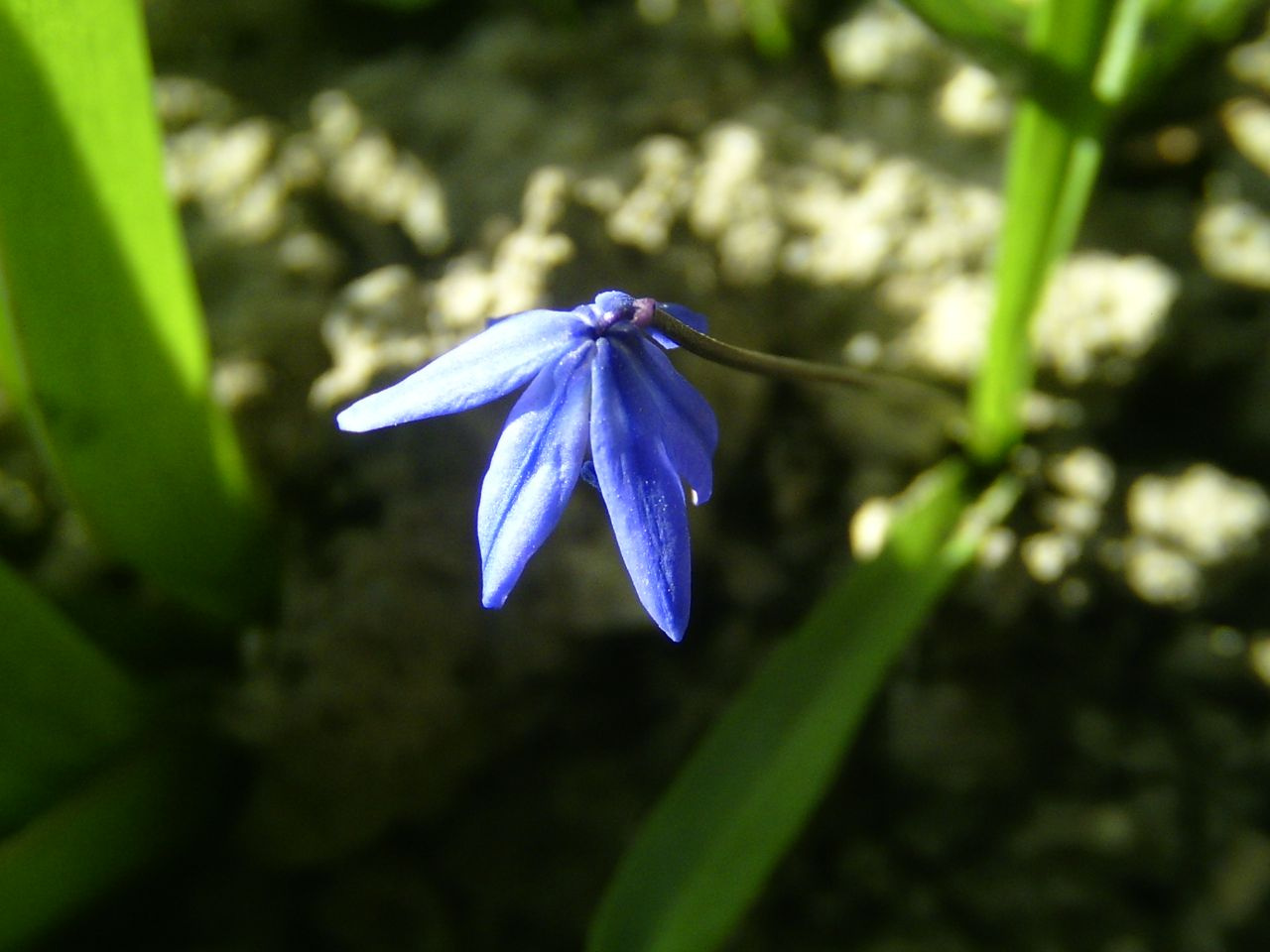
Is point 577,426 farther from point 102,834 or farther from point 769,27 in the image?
point 769,27

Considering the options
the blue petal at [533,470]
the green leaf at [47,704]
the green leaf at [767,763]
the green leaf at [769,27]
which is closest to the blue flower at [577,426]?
the blue petal at [533,470]

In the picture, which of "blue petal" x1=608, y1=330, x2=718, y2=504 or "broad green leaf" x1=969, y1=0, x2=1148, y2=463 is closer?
"blue petal" x1=608, y1=330, x2=718, y2=504


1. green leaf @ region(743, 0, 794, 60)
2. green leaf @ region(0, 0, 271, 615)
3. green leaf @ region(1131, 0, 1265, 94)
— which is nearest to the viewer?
green leaf @ region(0, 0, 271, 615)

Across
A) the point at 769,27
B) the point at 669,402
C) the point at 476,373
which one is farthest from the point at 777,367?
the point at 769,27

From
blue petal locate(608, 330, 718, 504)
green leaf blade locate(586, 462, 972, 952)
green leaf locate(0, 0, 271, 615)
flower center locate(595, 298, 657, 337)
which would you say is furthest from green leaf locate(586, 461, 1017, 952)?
green leaf locate(0, 0, 271, 615)

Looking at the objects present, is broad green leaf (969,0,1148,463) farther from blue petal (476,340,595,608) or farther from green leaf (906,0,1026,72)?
blue petal (476,340,595,608)

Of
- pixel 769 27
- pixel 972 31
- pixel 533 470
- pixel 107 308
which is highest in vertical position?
pixel 769 27

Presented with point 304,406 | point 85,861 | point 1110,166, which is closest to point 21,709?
point 85,861

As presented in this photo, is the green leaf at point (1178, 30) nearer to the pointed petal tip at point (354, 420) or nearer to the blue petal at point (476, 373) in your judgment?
the blue petal at point (476, 373)
